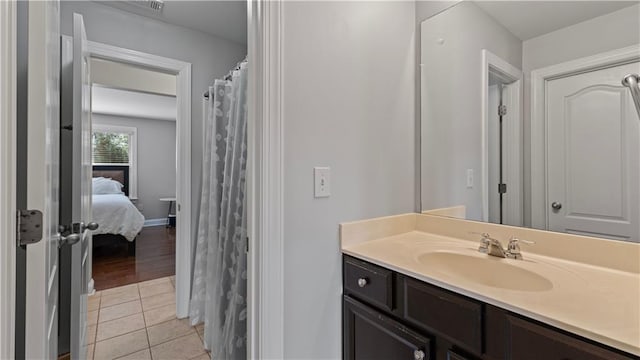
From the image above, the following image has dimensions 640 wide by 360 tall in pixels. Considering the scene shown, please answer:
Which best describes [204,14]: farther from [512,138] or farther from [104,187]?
[104,187]

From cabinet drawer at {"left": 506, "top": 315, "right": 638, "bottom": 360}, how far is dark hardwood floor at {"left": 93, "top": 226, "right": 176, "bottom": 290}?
3371 millimetres

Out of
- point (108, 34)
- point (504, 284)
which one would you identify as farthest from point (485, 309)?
point (108, 34)

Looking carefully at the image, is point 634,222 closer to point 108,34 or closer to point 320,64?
Answer: point 320,64

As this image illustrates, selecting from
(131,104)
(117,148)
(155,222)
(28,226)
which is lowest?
(155,222)

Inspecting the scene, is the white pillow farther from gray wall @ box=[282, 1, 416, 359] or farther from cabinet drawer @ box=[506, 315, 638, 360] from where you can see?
cabinet drawer @ box=[506, 315, 638, 360]

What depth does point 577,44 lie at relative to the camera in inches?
43.9

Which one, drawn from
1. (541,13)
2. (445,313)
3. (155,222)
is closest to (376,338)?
(445,313)

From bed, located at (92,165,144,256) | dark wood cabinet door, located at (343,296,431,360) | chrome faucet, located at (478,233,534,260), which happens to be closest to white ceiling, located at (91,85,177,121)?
bed, located at (92,165,144,256)

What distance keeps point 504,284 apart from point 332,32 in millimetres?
1195

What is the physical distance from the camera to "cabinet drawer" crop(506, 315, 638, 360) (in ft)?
2.04

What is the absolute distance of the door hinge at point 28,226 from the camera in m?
0.75

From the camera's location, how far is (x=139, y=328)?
2127 mm

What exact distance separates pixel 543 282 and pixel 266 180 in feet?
3.22

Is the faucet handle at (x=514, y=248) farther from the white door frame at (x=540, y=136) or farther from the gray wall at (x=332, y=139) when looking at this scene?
the gray wall at (x=332, y=139)
